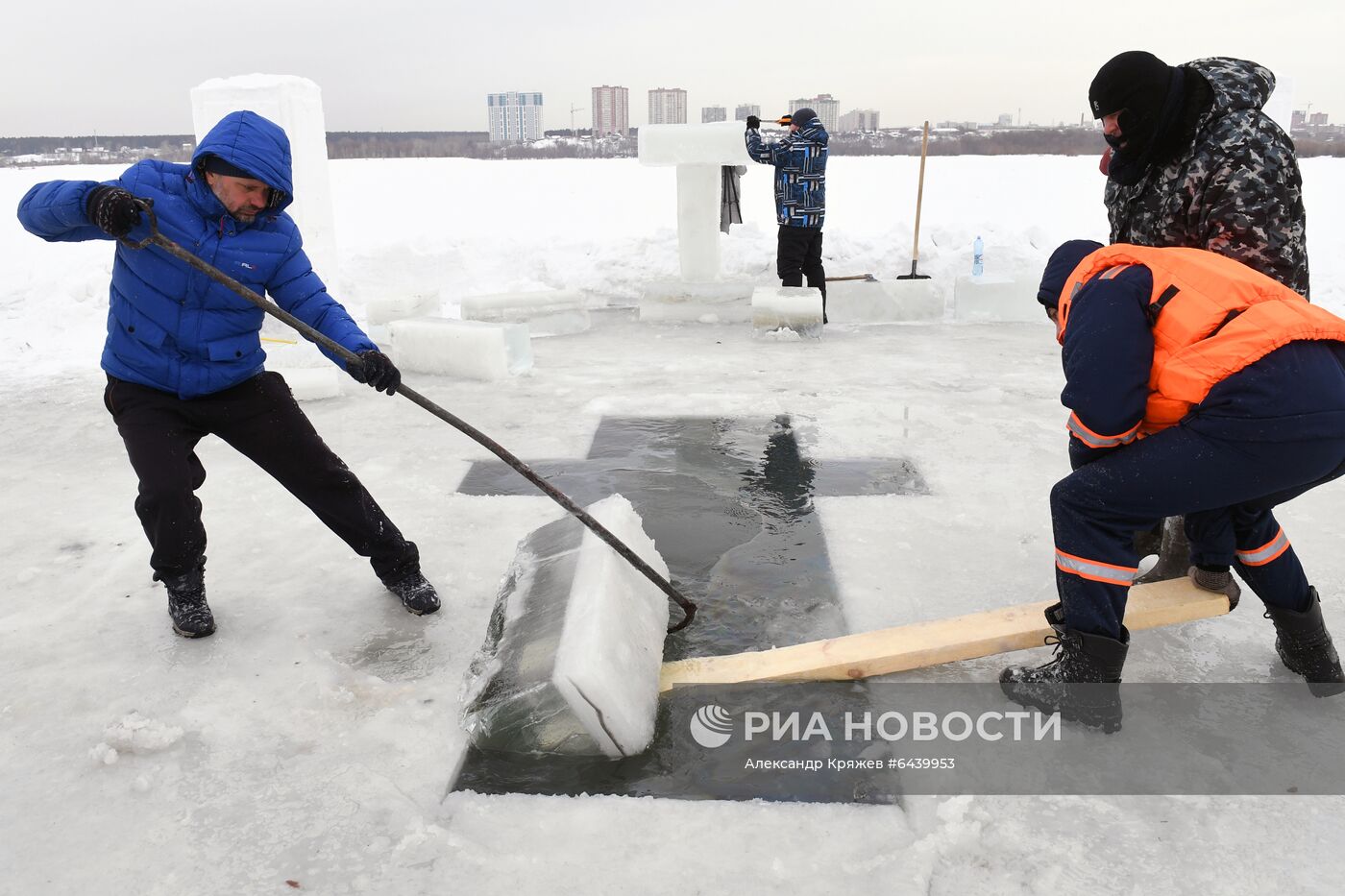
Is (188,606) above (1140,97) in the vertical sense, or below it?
below

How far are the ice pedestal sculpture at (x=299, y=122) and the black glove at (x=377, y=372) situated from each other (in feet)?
10.1

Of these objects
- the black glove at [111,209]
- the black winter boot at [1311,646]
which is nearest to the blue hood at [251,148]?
the black glove at [111,209]

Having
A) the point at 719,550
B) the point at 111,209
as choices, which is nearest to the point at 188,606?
the point at 111,209

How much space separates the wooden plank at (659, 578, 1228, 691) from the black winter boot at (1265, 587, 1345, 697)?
8.9 inches

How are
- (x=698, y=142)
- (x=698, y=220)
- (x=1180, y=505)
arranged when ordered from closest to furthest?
(x=1180, y=505) < (x=698, y=142) < (x=698, y=220)

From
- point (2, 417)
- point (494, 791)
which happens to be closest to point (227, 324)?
point (494, 791)

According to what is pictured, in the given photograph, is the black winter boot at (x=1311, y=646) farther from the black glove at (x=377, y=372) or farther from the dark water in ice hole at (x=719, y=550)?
the black glove at (x=377, y=372)

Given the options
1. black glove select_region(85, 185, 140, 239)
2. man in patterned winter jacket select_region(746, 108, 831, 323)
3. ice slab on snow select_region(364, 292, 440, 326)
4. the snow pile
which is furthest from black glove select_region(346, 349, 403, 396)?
man in patterned winter jacket select_region(746, 108, 831, 323)

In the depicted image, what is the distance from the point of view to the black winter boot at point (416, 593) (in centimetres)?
314

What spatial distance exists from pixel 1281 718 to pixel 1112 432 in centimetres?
95

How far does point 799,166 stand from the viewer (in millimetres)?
7664

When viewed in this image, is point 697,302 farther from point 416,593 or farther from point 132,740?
point 132,740

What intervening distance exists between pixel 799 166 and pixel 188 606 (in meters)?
5.95

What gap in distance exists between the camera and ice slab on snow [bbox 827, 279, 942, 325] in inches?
330
